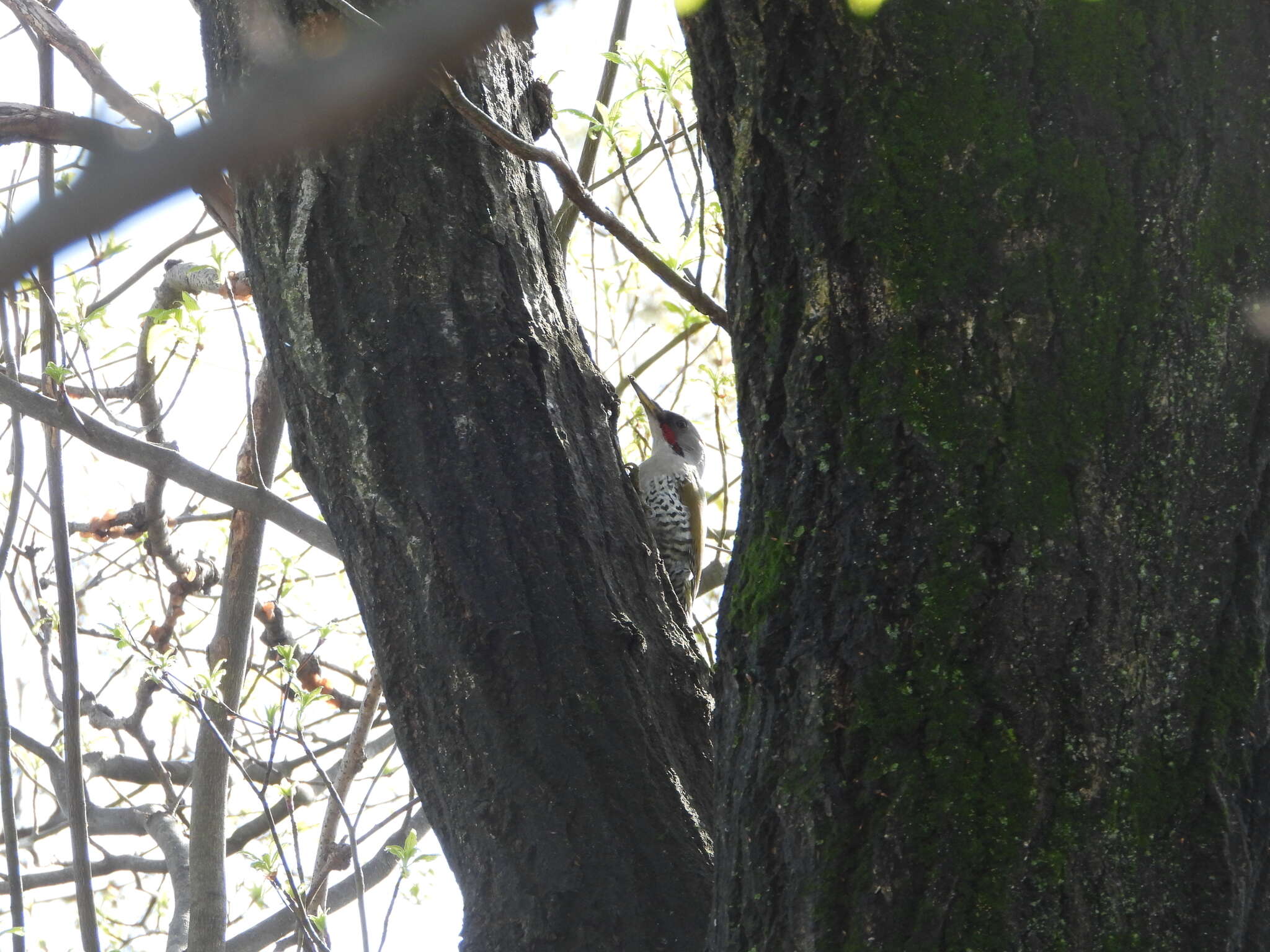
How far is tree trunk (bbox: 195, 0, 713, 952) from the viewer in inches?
67.0

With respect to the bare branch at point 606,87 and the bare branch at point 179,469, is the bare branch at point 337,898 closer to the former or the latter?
the bare branch at point 179,469

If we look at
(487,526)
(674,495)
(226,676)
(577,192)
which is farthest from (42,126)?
(674,495)

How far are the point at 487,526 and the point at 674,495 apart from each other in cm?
258

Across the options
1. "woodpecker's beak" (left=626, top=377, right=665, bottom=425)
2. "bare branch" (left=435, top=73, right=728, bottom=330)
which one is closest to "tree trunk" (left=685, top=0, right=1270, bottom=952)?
"bare branch" (left=435, top=73, right=728, bottom=330)

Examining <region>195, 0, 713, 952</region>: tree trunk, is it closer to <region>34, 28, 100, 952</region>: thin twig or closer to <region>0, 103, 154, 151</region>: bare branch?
<region>0, 103, 154, 151</region>: bare branch

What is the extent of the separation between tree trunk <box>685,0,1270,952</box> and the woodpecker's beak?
265 cm

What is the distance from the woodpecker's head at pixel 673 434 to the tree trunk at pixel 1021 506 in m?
2.84

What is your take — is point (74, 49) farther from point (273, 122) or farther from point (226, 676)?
point (273, 122)

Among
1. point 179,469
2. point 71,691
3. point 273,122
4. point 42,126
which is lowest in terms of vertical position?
point 273,122

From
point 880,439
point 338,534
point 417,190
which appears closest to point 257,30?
point 417,190

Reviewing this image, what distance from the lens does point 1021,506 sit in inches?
50.1

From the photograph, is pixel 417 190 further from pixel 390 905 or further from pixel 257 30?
pixel 390 905

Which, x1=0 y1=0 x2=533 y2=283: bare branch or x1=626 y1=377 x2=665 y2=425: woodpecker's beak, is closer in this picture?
x1=0 y1=0 x2=533 y2=283: bare branch

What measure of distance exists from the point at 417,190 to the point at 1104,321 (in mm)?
1152
